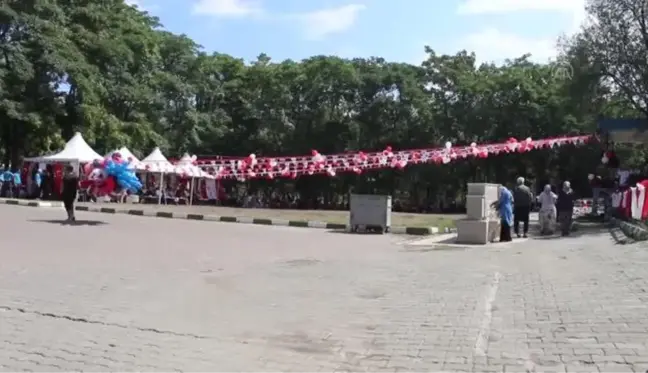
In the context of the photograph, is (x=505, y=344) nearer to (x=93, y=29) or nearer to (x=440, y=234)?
(x=440, y=234)

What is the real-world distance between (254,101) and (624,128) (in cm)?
3103

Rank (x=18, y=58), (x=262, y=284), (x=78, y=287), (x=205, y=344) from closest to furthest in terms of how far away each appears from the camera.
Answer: (x=205, y=344), (x=78, y=287), (x=262, y=284), (x=18, y=58)

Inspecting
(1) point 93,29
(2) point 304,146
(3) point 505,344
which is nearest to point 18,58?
(1) point 93,29

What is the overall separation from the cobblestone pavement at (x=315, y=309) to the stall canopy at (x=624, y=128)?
1484 centimetres

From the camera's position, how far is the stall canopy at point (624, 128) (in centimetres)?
2920

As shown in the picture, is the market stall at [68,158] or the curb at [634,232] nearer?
the curb at [634,232]

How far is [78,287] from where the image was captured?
10562 millimetres

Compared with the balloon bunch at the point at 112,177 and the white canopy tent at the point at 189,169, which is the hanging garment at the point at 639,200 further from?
the white canopy tent at the point at 189,169

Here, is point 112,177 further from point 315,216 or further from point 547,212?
point 547,212

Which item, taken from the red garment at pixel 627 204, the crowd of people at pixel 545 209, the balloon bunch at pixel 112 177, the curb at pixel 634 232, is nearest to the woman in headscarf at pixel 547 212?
the crowd of people at pixel 545 209

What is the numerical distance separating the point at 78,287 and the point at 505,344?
6181 millimetres

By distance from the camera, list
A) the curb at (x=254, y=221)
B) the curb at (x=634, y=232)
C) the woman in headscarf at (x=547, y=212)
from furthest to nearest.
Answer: the curb at (x=254, y=221) → the woman in headscarf at (x=547, y=212) → the curb at (x=634, y=232)

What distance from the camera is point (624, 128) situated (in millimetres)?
29406

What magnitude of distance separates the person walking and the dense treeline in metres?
14.7
